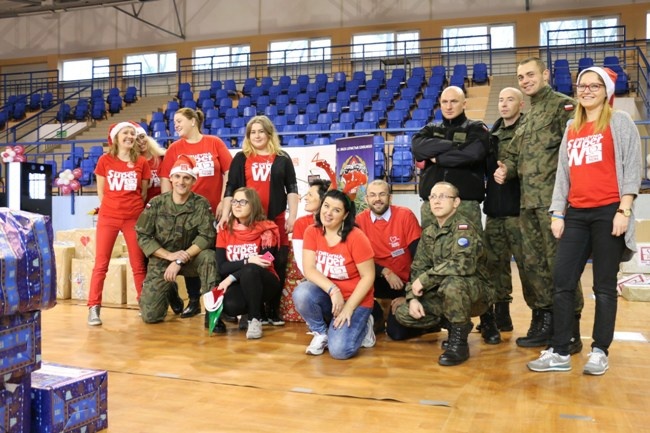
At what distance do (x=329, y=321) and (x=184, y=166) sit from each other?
1.50 metres

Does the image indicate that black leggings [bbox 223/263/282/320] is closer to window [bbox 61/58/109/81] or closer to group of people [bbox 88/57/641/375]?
group of people [bbox 88/57/641/375]

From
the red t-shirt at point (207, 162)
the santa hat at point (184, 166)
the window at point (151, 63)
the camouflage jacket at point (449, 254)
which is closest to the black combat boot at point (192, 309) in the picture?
the red t-shirt at point (207, 162)

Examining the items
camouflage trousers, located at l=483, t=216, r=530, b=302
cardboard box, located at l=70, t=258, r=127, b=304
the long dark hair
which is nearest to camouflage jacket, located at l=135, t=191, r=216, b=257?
cardboard box, located at l=70, t=258, r=127, b=304

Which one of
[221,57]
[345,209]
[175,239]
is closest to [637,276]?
[345,209]

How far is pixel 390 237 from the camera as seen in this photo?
3840 millimetres

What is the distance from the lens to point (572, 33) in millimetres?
12969

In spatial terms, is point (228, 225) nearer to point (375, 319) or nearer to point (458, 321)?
point (375, 319)

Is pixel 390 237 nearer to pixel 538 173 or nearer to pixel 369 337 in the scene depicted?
pixel 369 337

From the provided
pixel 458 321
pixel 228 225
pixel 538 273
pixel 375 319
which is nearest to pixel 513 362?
pixel 458 321

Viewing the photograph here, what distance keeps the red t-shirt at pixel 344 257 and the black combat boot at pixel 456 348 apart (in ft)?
1.60

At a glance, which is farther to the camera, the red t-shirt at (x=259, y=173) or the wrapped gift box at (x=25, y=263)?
the red t-shirt at (x=259, y=173)

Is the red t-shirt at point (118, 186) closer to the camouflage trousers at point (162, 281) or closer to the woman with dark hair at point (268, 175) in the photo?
the camouflage trousers at point (162, 281)

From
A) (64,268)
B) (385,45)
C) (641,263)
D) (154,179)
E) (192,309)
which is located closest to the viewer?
(192,309)

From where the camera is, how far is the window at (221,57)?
15.3 m
